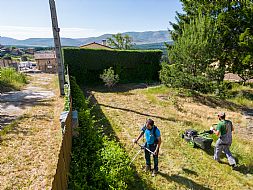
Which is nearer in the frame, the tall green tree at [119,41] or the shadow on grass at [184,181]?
the shadow on grass at [184,181]

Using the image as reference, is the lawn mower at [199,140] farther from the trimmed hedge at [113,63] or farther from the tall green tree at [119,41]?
the tall green tree at [119,41]

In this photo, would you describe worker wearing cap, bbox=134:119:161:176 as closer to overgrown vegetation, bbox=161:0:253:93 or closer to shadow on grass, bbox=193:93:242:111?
shadow on grass, bbox=193:93:242:111

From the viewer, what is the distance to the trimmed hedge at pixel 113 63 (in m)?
20.5

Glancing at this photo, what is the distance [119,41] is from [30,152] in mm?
52955

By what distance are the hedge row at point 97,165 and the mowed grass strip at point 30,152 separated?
563mm

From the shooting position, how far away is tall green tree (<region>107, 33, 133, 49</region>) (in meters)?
56.6

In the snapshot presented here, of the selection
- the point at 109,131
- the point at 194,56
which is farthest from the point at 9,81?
the point at 194,56

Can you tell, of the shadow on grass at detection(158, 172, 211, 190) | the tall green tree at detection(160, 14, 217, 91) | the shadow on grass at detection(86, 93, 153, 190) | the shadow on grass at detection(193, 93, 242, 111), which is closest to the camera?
the shadow on grass at detection(86, 93, 153, 190)

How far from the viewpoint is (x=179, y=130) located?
1013 cm

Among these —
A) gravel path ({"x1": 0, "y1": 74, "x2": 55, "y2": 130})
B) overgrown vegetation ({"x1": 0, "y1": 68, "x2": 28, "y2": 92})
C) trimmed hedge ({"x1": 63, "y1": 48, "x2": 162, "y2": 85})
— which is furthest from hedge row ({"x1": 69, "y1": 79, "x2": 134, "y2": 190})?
trimmed hedge ({"x1": 63, "y1": 48, "x2": 162, "y2": 85})

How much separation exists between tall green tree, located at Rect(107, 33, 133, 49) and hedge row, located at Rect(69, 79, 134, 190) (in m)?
51.4

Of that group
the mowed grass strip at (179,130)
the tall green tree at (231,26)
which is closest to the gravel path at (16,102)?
the mowed grass strip at (179,130)

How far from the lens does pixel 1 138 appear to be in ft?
22.8

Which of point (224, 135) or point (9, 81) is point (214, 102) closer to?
point (224, 135)
